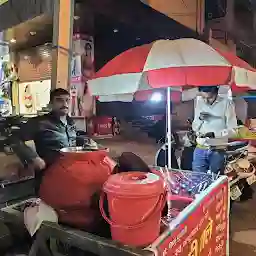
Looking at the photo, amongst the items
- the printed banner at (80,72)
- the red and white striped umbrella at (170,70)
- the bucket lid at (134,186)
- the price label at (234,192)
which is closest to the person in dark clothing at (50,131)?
the red and white striped umbrella at (170,70)

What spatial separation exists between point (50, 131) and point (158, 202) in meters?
1.76

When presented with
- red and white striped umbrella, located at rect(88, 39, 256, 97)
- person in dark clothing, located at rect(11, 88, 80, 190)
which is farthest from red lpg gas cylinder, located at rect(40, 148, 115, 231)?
red and white striped umbrella, located at rect(88, 39, 256, 97)

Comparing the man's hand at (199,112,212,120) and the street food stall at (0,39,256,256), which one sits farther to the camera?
the man's hand at (199,112,212,120)

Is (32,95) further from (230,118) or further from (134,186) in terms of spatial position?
(134,186)

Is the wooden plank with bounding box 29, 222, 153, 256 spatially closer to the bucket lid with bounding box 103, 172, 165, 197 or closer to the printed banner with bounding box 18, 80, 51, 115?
the bucket lid with bounding box 103, 172, 165, 197

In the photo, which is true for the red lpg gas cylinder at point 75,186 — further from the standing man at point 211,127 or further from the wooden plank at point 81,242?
the standing man at point 211,127

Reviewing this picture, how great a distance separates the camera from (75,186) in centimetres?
144

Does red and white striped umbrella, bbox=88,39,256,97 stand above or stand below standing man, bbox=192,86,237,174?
above

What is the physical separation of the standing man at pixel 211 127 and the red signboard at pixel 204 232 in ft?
4.31

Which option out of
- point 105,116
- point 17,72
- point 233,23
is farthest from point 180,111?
point 17,72

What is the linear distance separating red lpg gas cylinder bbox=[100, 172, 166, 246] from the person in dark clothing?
1.19 m

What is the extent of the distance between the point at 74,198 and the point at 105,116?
8009 millimetres

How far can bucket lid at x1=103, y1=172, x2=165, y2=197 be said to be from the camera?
1.23 metres

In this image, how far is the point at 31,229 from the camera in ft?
5.04
